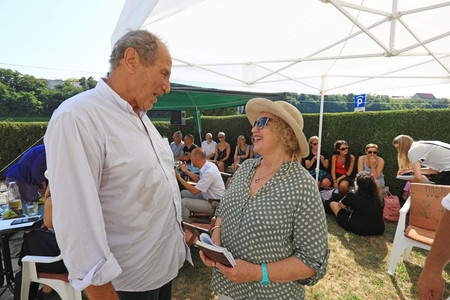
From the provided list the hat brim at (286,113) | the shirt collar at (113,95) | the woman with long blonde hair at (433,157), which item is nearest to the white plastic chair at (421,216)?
the woman with long blonde hair at (433,157)

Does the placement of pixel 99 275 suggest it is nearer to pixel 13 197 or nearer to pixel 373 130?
pixel 13 197

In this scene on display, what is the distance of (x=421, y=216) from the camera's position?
9.95 ft

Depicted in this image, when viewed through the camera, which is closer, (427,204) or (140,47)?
(140,47)

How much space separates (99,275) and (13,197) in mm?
2761

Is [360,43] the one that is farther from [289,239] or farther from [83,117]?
[83,117]

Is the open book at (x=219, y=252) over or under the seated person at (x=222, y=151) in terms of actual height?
over

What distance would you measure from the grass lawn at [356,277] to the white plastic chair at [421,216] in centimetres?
23

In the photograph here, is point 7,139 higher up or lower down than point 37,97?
lower down

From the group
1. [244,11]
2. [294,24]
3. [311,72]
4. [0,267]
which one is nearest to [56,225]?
[0,267]

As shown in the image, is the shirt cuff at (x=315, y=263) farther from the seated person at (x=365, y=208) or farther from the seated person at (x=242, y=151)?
the seated person at (x=242, y=151)

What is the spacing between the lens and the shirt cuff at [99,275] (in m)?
0.89

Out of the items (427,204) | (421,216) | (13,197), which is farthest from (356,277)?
(13,197)

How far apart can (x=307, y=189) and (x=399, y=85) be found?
5495 millimetres

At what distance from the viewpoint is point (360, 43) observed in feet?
12.9
